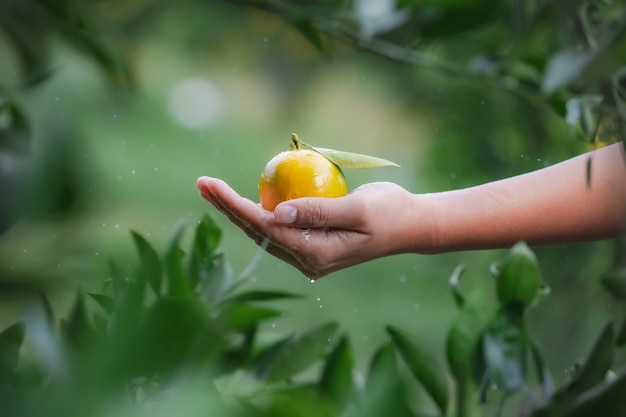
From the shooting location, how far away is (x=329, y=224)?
2.15 ft

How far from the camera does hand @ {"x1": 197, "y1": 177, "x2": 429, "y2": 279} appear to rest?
636 mm

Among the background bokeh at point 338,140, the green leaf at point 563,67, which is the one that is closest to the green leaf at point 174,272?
the green leaf at point 563,67

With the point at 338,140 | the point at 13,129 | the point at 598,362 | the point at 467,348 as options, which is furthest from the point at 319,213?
the point at 338,140

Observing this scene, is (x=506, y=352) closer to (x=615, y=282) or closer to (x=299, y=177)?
(x=615, y=282)

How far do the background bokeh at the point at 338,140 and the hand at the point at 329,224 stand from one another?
1038 mm

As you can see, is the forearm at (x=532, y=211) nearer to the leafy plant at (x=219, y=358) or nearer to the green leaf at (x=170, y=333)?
the leafy plant at (x=219, y=358)

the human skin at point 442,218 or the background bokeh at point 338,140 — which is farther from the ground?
the human skin at point 442,218

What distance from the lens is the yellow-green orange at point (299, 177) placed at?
2.18ft

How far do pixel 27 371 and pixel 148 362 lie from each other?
50mm

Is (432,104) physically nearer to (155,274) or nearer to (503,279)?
(503,279)

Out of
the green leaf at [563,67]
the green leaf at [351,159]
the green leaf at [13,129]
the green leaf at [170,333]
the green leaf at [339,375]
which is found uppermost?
the green leaf at [13,129]

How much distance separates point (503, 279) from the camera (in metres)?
0.48

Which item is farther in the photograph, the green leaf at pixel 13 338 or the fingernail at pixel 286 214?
the fingernail at pixel 286 214

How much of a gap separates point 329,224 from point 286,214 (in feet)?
0.16
